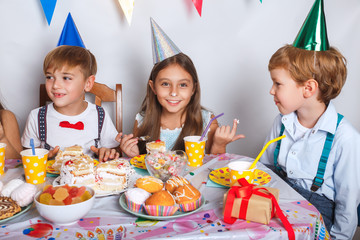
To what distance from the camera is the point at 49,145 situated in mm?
1595

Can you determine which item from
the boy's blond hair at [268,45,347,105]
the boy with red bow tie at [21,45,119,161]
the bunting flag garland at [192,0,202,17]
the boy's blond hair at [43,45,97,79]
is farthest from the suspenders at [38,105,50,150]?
the boy's blond hair at [268,45,347,105]

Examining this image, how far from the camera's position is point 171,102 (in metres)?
1.64

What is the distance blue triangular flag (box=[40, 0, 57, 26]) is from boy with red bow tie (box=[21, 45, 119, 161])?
0.44 meters

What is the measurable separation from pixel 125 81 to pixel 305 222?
5.02 feet

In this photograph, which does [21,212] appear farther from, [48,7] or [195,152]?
[48,7]

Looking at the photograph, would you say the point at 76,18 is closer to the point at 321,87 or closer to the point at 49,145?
the point at 49,145

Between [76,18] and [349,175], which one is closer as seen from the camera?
[349,175]

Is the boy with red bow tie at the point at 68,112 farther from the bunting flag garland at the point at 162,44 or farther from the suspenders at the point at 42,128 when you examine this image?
the bunting flag garland at the point at 162,44

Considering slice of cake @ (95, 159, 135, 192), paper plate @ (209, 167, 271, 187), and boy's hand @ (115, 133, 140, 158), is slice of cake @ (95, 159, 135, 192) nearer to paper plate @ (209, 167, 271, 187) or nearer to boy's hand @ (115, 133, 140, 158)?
paper plate @ (209, 167, 271, 187)

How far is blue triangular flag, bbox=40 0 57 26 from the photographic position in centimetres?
184

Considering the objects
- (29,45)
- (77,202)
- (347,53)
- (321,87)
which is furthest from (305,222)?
(29,45)

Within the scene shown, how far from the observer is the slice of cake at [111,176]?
898mm

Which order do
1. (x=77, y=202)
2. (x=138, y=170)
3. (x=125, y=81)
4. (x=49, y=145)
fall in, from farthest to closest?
(x=125, y=81), (x=49, y=145), (x=138, y=170), (x=77, y=202)

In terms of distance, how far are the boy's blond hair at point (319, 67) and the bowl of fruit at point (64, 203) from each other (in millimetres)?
988
